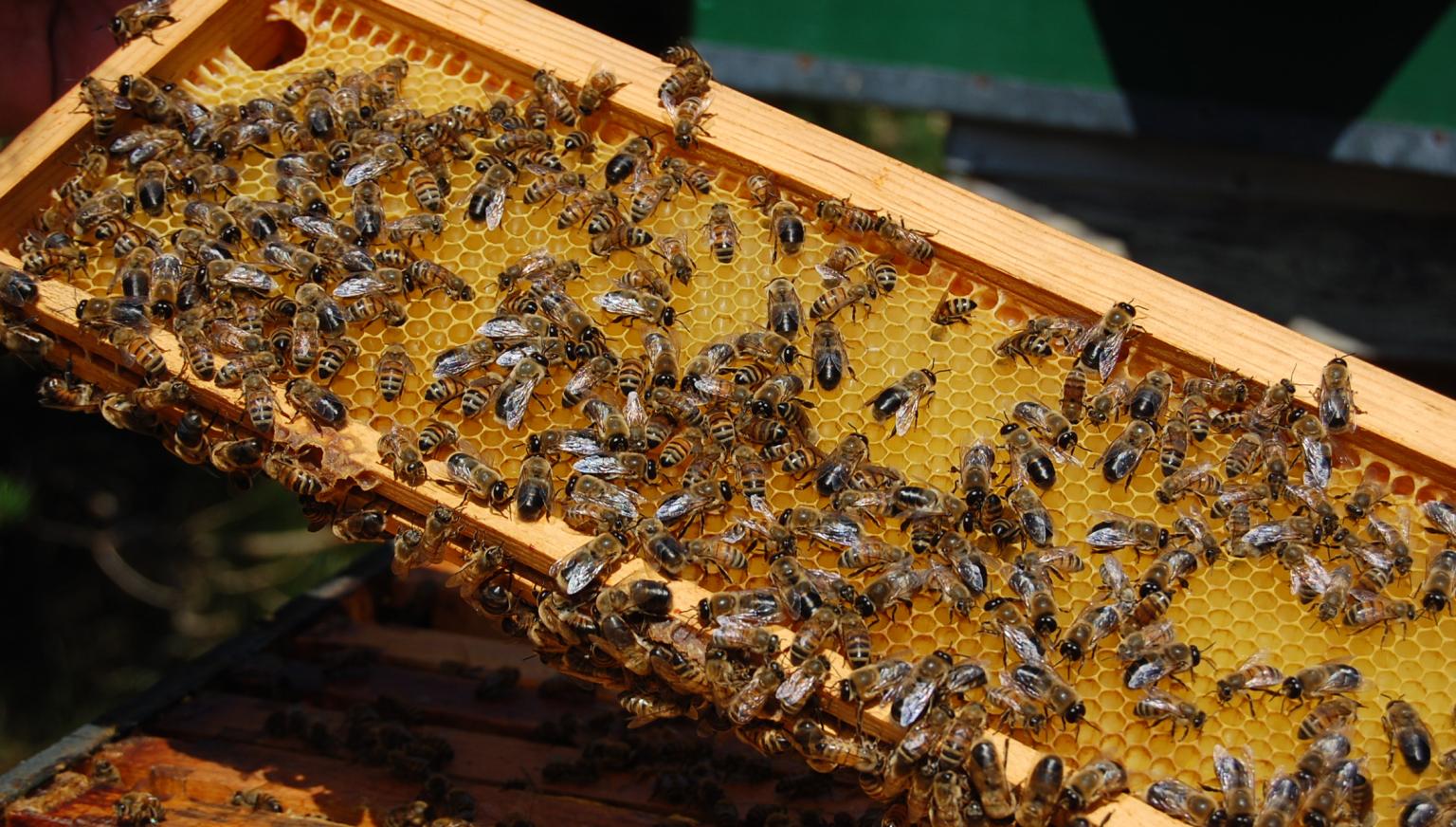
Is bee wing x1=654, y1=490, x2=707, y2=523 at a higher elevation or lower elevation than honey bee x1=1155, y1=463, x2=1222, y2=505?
lower

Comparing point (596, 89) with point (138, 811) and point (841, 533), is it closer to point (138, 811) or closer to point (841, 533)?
point (841, 533)

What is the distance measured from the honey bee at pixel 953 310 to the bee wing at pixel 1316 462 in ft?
3.05

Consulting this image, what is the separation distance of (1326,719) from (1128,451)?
787 millimetres

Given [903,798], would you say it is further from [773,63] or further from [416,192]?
[773,63]

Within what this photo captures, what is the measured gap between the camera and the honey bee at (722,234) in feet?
11.0

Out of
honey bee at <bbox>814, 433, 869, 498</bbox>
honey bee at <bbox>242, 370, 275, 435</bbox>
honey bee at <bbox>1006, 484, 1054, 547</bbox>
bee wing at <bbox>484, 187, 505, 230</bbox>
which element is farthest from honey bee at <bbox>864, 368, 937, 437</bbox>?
honey bee at <bbox>242, 370, 275, 435</bbox>

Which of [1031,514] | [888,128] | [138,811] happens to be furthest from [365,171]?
[888,128]

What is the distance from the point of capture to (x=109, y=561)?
681 cm

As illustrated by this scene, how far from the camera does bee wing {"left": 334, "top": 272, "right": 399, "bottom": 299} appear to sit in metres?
3.24

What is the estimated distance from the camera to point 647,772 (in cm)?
376

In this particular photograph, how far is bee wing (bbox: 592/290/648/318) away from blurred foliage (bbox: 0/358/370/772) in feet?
15.6

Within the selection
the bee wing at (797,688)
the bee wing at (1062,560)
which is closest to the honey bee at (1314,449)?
the bee wing at (1062,560)

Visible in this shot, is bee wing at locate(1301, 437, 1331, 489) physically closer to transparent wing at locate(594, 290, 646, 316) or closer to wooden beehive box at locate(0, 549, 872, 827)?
wooden beehive box at locate(0, 549, 872, 827)

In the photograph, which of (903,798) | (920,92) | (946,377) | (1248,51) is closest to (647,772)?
(903,798)
